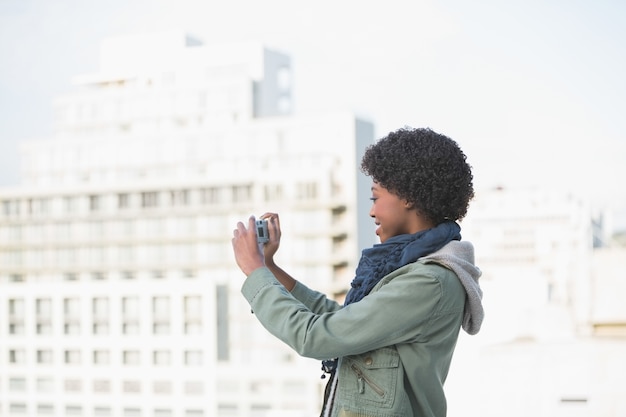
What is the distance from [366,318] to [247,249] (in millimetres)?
162

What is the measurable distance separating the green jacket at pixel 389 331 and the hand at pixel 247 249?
0.02m

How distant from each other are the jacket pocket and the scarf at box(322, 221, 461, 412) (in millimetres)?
60

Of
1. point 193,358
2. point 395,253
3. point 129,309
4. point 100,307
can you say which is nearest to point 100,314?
point 100,307

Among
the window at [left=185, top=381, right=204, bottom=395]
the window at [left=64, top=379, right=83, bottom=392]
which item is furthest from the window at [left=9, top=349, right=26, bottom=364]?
the window at [left=185, top=381, right=204, bottom=395]

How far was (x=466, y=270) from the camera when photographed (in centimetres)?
89

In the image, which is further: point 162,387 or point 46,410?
point 46,410

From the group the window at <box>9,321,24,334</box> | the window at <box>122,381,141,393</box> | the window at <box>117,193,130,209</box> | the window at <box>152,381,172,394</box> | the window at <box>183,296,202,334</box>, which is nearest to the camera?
the window at <box>183,296,202,334</box>

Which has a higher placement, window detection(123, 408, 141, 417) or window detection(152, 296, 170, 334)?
window detection(152, 296, 170, 334)

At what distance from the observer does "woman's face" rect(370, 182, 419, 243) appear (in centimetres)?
90

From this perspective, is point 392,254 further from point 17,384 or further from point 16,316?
point 17,384

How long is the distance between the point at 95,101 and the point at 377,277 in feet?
109

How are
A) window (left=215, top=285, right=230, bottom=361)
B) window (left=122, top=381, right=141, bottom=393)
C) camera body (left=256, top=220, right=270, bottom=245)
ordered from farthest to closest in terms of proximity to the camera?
window (left=122, top=381, right=141, bottom=393) < window (left=215, top=285, right=230, bottom=361) < camera body (left=256, top=220, right=270, bottom=245)

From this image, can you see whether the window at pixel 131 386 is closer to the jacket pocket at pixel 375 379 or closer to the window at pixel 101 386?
the window at pixel 101 386

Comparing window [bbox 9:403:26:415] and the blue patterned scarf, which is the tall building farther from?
the blue patterned scarf
